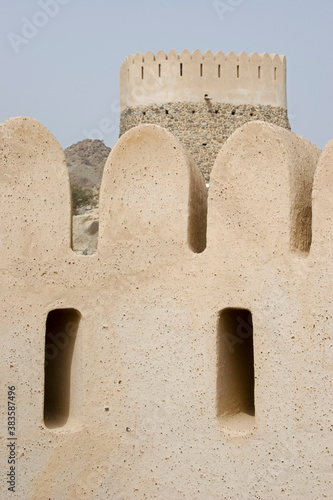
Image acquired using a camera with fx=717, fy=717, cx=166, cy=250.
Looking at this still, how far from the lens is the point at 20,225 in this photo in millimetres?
5996

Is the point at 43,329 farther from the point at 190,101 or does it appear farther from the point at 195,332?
the point at 190,101

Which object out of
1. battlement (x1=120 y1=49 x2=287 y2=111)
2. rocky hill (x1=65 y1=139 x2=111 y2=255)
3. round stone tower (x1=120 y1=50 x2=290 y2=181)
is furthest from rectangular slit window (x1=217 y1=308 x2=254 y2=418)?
battlement (x1=120 y1=49 x2=287 y2=111)

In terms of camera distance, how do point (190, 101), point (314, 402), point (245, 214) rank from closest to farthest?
point (314, 402) < point (245, 214) < point (190, 101)

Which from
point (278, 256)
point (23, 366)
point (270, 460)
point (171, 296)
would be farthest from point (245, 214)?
point (23, 366)

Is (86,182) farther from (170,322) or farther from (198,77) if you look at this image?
(170,322)

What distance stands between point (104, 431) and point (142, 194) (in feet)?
6.38

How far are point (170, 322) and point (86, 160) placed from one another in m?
31.2

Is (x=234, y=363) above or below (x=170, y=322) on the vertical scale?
below

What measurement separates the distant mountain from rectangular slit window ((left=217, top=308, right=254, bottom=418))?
86.1 ft

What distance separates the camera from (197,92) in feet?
71.1

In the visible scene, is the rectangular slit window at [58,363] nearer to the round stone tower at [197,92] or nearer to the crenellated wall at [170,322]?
the crenellated wall at [170,322]

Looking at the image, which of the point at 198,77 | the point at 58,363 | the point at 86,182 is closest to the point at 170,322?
the point at 58,363

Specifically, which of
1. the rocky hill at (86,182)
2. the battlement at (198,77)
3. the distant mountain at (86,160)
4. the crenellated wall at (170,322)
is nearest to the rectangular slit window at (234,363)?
the crenellated wall at (170,322)

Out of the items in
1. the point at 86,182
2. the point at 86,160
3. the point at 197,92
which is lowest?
the point at 86,182
